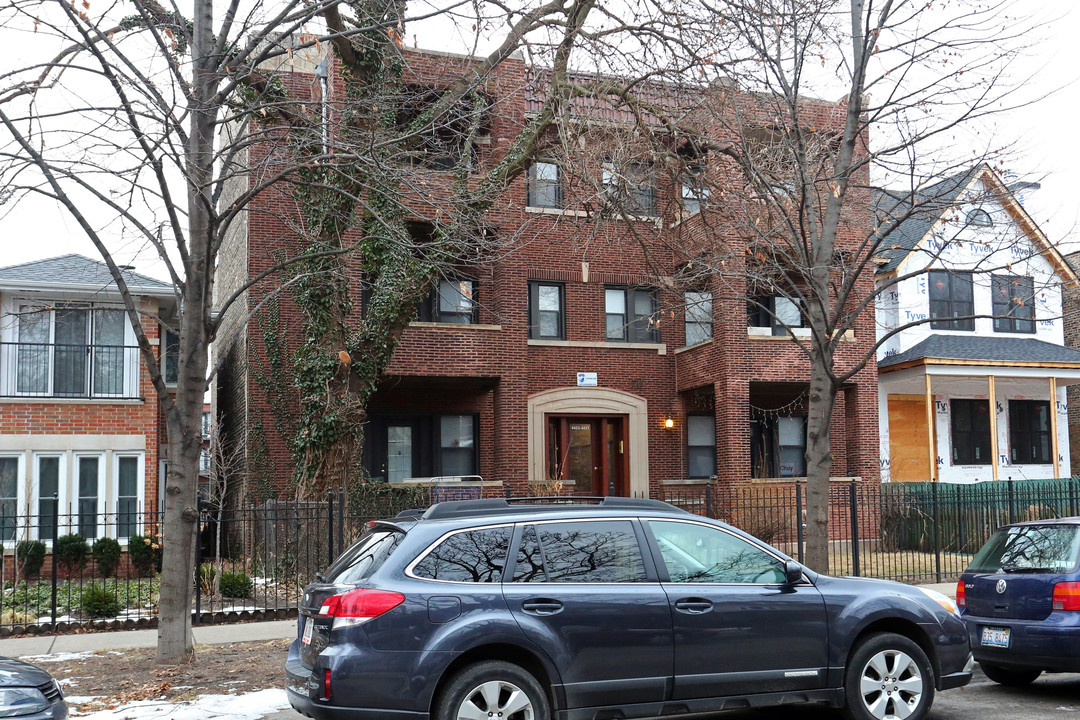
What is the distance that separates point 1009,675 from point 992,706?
1.00m

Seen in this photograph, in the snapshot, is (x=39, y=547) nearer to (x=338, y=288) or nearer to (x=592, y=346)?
(x=338, y=288)

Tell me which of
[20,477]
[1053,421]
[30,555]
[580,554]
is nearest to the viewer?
[580,554]

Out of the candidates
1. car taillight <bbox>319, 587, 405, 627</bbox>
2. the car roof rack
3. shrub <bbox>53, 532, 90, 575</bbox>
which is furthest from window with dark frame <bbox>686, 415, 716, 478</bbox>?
car taillight <bbox>319, 587, 405, 627</bbox>

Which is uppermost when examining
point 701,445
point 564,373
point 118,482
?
point 564,373

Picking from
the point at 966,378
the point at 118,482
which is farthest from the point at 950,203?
the point at 118,482

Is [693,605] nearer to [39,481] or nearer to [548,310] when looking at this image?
[39,481]

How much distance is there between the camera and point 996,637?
28.0ft

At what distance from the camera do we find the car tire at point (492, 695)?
6.13 m

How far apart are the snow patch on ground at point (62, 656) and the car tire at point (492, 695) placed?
6.27m

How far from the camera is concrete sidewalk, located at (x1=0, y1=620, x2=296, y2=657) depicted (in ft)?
36.7

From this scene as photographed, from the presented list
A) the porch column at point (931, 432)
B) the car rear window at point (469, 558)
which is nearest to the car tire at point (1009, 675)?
the car rear window at point (469, 558)

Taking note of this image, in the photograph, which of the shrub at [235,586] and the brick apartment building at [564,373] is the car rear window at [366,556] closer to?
the shrub at [235,586]

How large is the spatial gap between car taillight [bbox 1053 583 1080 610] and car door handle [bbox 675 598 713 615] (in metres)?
3.36

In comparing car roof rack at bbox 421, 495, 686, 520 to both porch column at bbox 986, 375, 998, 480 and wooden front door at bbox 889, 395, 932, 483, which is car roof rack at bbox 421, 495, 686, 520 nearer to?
porch column at bbox 986, 375, 998, 480
